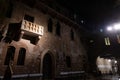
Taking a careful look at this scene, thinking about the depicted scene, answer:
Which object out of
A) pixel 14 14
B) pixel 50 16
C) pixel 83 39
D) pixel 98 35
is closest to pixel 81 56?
pixel 83 39

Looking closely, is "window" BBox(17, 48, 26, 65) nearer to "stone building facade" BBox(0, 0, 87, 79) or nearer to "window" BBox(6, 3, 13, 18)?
"stone building facade" BBox(0, 0, 87, 79)

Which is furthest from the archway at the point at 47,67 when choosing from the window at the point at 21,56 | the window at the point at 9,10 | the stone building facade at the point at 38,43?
the window at the point at 9,10

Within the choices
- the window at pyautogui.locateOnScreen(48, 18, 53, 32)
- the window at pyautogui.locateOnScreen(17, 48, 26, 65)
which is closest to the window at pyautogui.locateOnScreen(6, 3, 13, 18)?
the window at pyautogui.locateOnScreen(17, 48, 26, 65)

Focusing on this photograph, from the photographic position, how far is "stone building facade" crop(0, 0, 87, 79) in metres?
9.12

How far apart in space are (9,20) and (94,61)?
51.2 feet

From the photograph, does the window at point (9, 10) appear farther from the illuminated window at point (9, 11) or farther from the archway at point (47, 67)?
the archway at point (47, 67)

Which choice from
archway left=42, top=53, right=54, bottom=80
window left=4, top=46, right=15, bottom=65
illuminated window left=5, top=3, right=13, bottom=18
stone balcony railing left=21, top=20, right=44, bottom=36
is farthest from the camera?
archway left=42, top=53, right=54, bottom=80

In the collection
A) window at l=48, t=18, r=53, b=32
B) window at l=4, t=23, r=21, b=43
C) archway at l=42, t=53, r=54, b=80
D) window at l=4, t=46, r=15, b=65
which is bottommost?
archway at l=42, t=53, r=54, b=80

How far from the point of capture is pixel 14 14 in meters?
10.1

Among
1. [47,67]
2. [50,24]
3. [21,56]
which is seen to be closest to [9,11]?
[21,56]

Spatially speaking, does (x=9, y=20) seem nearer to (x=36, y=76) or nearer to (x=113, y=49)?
(x=36, y=76)

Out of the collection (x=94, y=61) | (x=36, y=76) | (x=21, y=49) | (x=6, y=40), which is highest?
(x=6, y=40)

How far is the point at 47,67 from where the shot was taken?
476 inches

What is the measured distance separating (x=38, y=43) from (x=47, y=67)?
9.98ft
